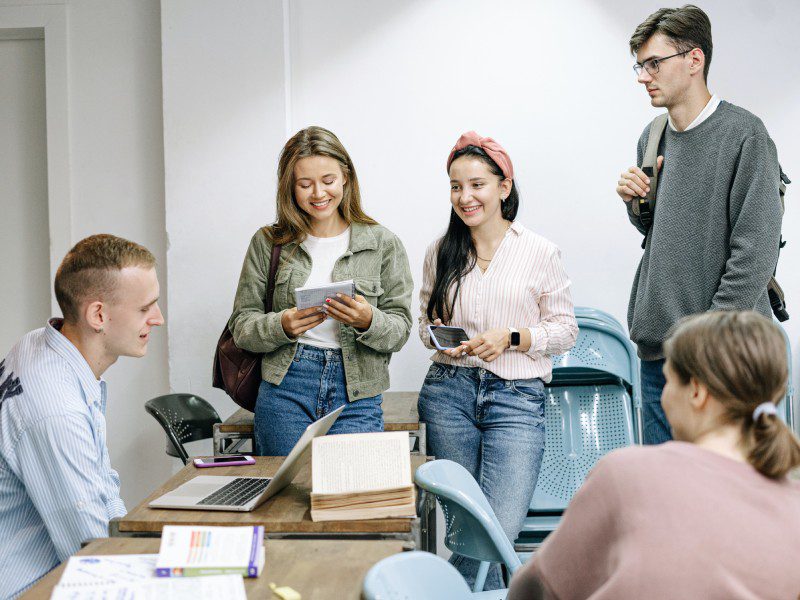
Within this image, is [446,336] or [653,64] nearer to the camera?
[653,64]

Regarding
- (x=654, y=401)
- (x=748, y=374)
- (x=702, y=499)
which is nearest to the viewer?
(x=702, y=499)

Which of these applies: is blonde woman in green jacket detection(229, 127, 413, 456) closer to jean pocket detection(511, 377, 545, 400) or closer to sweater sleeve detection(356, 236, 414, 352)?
sweater sleeve detection(356, 236, 414, 352)

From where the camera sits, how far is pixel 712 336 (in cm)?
147

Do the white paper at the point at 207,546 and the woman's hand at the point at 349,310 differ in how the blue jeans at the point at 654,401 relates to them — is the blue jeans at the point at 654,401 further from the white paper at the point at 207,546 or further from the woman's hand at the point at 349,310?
the white paper at the point at 207,546

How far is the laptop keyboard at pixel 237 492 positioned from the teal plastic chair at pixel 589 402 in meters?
1.66

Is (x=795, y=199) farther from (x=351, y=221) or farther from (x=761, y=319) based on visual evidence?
(x=761, y=319)

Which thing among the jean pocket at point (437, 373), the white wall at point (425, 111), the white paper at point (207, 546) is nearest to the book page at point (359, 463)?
the white paper at point (207, 546)

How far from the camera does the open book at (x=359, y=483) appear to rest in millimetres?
2105

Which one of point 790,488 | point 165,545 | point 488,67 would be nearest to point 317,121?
point 488,67

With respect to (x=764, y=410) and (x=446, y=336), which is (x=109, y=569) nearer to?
(x=764, y=410)

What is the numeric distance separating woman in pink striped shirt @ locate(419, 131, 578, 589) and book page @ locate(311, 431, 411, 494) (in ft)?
2.93

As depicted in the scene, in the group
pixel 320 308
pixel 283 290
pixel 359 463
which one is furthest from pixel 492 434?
pixel 359 463

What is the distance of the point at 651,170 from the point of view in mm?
3143

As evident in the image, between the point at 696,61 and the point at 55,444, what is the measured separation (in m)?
2.35
